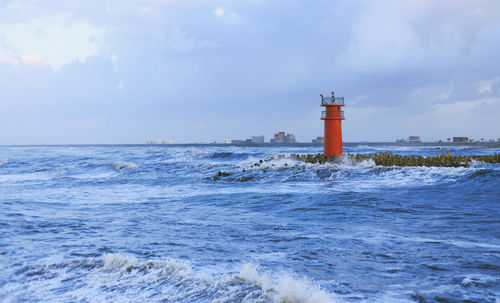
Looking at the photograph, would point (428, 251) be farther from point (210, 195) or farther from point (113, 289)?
point (210, 195)

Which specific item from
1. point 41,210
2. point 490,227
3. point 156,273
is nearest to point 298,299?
point 156,273

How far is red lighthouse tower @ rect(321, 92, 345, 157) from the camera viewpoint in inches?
727

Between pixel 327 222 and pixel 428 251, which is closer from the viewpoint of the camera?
pixel 428 251

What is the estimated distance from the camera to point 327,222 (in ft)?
24.9

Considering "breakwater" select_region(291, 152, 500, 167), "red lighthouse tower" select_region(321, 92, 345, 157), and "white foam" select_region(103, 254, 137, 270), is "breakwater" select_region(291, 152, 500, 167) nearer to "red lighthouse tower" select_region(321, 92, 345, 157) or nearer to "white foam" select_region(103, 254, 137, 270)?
"red lighthouse tower" select_region(321, 92, 345, 157)

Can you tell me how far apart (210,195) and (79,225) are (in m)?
5.13

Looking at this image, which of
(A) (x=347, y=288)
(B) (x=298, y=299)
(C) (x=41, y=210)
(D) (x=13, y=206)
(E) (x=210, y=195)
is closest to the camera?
(B) (x=298, y=299)

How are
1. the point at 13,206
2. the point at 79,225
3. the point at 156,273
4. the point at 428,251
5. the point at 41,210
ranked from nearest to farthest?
the point at 156,273
the point at 428,251
the point at 79,225
the point at 41,210
the point at 13,206

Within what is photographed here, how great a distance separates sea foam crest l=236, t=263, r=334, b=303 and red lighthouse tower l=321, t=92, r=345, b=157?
14.9m

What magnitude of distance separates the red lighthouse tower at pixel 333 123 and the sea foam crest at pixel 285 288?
14.9 metres

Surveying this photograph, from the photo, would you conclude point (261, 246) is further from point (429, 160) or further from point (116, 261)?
point (429, 160)

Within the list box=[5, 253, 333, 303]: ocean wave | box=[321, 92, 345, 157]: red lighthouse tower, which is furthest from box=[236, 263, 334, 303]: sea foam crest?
box=[321, 92, 345, 157]: red lighthouse tower

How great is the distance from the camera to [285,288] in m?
3.79

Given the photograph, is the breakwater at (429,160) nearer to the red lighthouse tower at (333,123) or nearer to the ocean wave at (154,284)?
the red lighthouse tower at (333,123)
